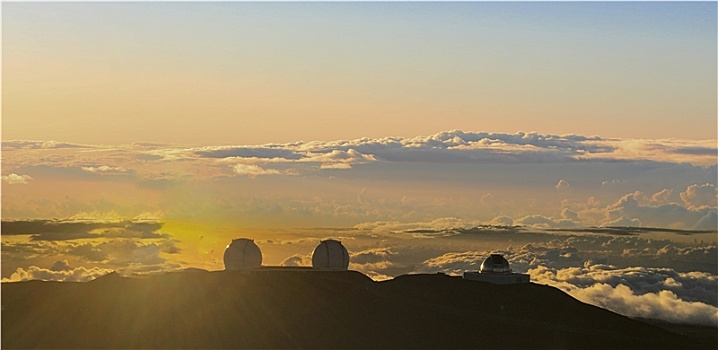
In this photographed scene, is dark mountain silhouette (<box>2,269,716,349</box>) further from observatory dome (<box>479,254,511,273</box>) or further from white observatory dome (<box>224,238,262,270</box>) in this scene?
observatory dome (<box>479,254,511,273</box>)

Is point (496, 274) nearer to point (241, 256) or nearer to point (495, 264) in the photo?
point (495, 264)

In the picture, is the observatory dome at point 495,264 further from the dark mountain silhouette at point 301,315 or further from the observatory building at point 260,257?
the observatory building at point 260,257

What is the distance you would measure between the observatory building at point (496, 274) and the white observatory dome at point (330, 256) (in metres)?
12.6

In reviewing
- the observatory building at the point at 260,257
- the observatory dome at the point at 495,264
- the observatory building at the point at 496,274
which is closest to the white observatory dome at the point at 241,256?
the observatory building at the point at 260,257

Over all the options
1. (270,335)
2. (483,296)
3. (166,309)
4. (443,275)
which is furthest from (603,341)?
(166,309)

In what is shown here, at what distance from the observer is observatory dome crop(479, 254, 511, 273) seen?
102 m

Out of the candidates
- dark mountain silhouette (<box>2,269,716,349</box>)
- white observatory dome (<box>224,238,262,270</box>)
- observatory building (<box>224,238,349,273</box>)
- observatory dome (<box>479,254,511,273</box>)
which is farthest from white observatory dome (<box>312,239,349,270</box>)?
observatory dome (<box>479,254,511,273</box>)

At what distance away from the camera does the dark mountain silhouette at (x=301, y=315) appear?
8656cm

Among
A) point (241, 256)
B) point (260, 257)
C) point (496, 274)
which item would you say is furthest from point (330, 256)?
point (496, 274)

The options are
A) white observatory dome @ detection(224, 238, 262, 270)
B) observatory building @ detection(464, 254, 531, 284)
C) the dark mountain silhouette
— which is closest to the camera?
the dark mountain silhouette

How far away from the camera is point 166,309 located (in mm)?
91375

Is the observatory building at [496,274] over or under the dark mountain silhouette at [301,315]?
over

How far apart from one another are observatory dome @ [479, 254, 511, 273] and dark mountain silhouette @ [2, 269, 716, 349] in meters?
2.56

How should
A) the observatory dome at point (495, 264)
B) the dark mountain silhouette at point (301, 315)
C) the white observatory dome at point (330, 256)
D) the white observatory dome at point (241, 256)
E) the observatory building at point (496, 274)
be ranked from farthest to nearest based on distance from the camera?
the observatory dome at point (495, 264), the observatory building at point (496, 274), the white observatory dome at point (330, 256), the white observatory dome at point (241, 256), the dark mountain silhouette at point (301, 315)
